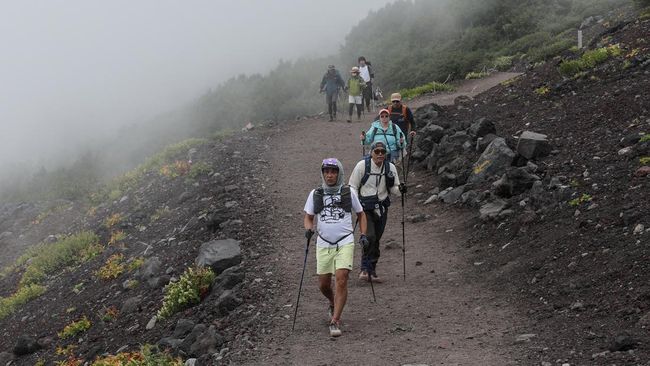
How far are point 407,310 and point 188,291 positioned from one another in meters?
3.75

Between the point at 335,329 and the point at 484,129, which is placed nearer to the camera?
the point at 335,329

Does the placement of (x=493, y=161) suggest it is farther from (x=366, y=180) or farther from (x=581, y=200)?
(x=366, y=180)

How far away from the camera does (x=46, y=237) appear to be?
23.7 meters

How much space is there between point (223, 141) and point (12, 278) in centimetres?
852

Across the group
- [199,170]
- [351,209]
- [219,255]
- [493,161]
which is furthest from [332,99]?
[351,209]

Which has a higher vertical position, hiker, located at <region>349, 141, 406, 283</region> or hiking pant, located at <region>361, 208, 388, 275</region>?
hiker, located at <region>349, 141, 406, 283</region>

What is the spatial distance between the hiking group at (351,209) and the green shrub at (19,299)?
8686 mm

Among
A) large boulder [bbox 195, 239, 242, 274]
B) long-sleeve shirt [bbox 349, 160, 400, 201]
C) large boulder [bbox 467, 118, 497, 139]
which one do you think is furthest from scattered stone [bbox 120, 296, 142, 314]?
large boulder [bbox 467, 118, 497, 139]

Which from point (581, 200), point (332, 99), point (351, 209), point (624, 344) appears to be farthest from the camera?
point (332, 99)

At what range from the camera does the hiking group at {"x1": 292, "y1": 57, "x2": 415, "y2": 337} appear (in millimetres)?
8680

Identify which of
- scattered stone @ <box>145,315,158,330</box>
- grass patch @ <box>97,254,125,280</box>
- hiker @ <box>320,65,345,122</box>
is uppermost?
hiker @ <box>320,65,345,122</box>

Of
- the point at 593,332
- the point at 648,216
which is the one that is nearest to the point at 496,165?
the point at 648,216

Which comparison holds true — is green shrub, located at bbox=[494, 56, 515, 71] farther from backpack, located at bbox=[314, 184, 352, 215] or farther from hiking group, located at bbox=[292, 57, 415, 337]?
backpack, located at bbox=[314, 184, 352, 215]

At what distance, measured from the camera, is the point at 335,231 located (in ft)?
28.5
